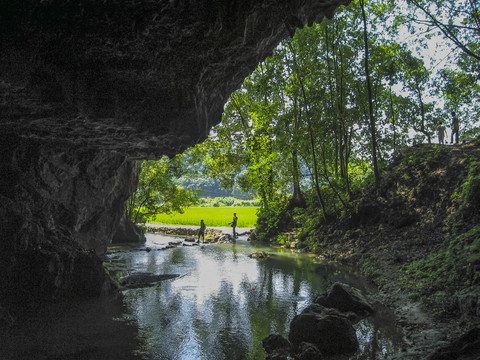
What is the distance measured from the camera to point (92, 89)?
271 inches

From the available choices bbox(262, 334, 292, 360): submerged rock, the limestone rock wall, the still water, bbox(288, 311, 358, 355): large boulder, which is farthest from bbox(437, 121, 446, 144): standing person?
bbox(262, 334, 292, 360): submerged rock

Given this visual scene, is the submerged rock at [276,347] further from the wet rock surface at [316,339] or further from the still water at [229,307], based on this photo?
the still water at [229,307]

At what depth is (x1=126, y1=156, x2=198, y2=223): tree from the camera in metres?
27.4

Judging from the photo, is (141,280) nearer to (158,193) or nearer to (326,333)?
(326,333)

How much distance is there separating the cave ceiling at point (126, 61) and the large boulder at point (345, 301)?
18.4 ft

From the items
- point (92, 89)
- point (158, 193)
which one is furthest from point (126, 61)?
point (158, 193)

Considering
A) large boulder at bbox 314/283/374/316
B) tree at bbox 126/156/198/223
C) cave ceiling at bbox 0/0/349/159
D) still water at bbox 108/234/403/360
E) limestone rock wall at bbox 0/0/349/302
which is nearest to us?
cave ceiling at bbox 0/0/349/159

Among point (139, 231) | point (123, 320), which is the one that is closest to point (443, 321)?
point (123, 320)

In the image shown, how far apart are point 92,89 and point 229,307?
621cm

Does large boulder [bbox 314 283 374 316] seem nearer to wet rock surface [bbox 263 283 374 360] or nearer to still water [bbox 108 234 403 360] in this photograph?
still water [bbox 108 234 403 360]

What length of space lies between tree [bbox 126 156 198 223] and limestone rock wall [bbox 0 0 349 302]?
15915 millimetres

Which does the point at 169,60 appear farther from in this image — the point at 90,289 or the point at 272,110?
the point at 272,110

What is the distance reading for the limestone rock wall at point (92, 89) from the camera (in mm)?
5375

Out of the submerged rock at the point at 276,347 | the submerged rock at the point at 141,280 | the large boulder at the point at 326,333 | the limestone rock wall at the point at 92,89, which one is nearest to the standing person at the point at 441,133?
the limestone rock wall at the point at 92,89
